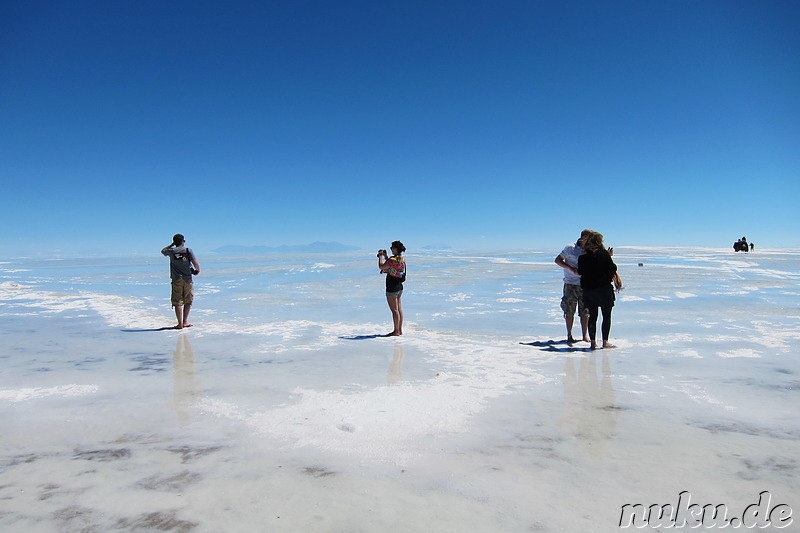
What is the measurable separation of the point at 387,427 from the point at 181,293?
21.5 ft

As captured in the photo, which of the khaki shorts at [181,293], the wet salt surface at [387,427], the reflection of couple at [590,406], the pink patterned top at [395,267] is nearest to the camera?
the wet salt surface at [387,427]

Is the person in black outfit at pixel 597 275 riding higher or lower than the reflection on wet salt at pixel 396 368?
higher

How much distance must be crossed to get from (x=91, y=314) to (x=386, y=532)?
10.9m

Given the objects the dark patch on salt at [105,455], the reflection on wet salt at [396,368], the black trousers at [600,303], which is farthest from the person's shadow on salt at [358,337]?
the dark patch on salt at [105,455]

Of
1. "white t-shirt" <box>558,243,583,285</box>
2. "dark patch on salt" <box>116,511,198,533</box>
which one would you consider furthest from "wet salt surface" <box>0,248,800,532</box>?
"white t-shirt" <box>558,243,583,285</box>

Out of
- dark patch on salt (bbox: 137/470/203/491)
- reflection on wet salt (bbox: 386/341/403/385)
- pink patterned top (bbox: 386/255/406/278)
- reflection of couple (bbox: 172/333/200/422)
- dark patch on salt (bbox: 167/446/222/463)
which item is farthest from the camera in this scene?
pink patterned top (bbox: 386/255/406/278)

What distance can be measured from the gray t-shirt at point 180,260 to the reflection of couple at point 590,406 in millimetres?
7076

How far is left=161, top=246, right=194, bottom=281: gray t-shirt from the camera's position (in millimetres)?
8648

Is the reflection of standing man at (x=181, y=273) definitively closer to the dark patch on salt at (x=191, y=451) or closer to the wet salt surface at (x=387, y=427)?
the wet salt surface at (x=387, y=427)

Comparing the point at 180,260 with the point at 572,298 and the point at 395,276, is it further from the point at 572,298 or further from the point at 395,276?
the point at 572,298

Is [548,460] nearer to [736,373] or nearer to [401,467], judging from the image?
[401,467]

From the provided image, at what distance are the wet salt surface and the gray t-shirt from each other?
1244 millimetres

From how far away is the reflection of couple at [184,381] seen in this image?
4.17 metres

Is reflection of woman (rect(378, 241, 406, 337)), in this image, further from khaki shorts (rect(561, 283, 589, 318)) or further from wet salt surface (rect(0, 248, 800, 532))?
khaki shorts (rect(561, 283, 589, 318))
